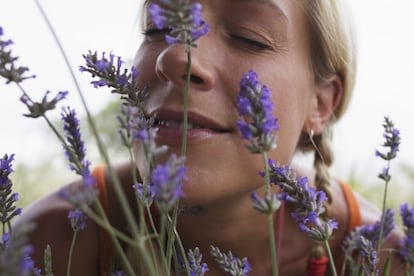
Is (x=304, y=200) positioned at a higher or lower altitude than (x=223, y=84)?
lower

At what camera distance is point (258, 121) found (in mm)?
468

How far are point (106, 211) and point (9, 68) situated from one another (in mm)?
982

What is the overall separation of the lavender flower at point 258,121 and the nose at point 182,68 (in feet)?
0.93

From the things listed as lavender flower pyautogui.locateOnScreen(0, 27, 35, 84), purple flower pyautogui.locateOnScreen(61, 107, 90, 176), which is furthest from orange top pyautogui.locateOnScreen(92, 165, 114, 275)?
lavender flower pyautogui.locateOnScreen(0, 27, 35, 84)

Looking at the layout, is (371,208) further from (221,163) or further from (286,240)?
(221,163)

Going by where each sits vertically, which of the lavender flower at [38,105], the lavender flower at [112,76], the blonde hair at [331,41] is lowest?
the lavender flower at [38,105]

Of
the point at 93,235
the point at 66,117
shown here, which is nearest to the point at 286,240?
the point at 93,235

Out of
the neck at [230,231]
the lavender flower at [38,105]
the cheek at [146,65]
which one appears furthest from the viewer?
the neck at [230,231]

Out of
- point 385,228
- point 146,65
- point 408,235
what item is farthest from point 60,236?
point 408,235

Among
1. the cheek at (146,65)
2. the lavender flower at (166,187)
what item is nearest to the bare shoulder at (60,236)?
the cheek at (146,65)

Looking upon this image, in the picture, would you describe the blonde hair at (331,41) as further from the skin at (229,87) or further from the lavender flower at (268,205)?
the lavender flower at (268,205)

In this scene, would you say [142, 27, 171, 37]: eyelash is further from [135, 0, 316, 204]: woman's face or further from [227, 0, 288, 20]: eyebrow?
[227, 0, 288, 20]: eyebrow

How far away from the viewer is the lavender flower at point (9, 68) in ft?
1.50

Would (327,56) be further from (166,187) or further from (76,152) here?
(166,187)
